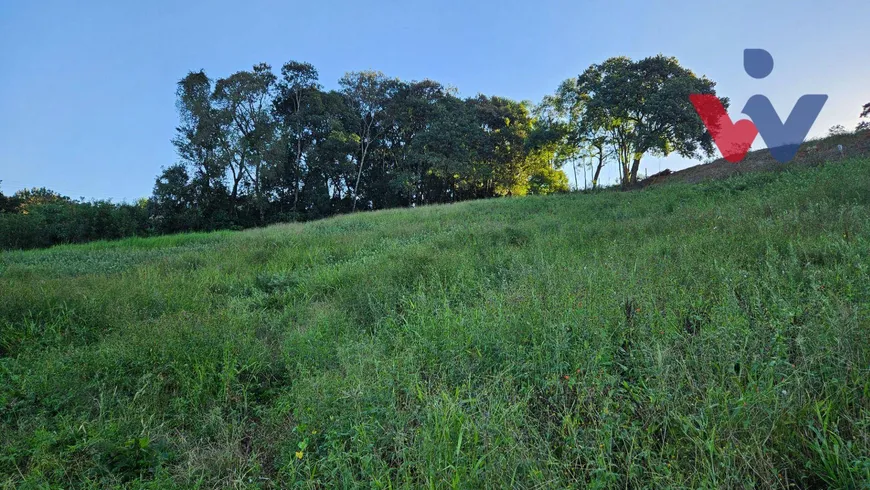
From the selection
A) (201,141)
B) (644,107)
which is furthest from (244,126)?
(644,107)

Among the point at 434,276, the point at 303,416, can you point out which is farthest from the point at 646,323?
the point at 434,276

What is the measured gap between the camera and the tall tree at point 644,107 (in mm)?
22250

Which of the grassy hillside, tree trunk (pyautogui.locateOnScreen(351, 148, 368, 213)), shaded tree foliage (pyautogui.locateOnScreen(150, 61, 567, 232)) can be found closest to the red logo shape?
shaded tree foliage (pyautogui.locateOnScreen(150, 61, 567, 232))

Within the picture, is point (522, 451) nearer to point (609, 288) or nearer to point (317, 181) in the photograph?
point (609, 288)

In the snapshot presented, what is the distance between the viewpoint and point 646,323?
9.93ft

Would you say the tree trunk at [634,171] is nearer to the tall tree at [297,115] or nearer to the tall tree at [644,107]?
the tall tree at [644,107]

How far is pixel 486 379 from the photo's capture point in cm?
266

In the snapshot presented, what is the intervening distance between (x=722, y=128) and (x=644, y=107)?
5589mm

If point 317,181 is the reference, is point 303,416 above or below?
below

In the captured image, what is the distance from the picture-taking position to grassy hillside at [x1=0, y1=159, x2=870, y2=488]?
6.19ft

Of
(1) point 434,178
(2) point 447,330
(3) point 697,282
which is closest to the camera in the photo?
(2) point 447,330

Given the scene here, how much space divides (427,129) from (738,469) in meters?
34.9

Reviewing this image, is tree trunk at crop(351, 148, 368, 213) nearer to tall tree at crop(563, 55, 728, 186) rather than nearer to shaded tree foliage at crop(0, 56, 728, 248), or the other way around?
shaded tree foliage at crop(0, 56, 728, 248)

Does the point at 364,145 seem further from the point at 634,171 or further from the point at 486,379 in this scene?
the point at 486,379
